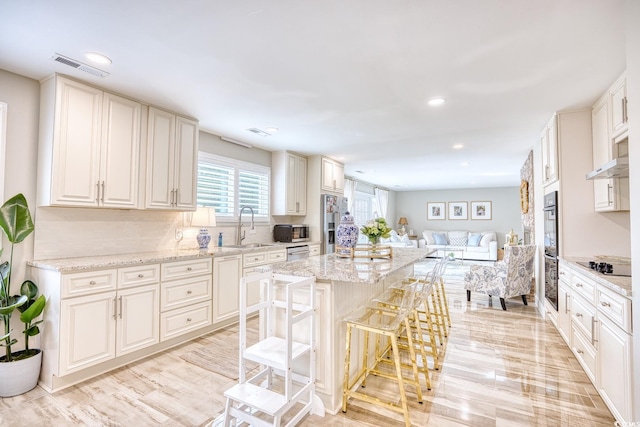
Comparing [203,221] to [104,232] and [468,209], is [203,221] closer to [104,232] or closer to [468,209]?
[104,232]

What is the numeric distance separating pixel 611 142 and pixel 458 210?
847 cm

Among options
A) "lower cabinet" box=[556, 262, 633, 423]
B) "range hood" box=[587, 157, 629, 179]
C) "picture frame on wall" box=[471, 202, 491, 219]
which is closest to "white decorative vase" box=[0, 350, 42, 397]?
"lower cabinet" box=[556, 262, 633, 423]

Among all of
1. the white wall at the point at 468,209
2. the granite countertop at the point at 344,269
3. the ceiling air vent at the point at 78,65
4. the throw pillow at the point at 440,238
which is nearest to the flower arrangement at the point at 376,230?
the granite countertop at the point at 344,269

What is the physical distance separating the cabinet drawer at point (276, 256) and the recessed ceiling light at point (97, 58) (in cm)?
267

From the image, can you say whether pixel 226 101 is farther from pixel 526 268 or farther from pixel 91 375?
pixel 526 268

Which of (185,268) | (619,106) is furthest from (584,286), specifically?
(185,268)

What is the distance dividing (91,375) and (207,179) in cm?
244

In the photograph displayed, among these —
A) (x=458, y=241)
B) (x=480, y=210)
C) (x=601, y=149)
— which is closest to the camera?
(x=601, y=149)

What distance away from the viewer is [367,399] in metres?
1.95

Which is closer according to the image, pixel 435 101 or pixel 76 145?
pixel 76 145

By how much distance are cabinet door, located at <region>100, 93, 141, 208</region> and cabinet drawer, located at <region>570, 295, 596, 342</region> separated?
3.98 m

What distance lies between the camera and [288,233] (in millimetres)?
4910

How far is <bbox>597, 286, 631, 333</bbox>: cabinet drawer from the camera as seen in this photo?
1.70 m

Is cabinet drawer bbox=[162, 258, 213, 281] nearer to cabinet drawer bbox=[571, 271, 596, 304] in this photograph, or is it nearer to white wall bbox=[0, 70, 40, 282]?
white wall bbox=[0, 70, 40, 282]
